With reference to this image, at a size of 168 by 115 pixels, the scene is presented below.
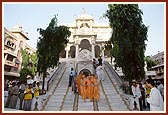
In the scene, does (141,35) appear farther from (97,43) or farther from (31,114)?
(97,43)

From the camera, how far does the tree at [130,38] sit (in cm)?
898

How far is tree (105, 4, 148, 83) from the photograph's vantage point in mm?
8984

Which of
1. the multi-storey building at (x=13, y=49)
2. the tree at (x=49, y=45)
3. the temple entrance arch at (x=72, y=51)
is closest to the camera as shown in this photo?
the tree at (x=49, y=45)

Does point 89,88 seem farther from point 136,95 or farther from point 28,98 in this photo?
point 28,98

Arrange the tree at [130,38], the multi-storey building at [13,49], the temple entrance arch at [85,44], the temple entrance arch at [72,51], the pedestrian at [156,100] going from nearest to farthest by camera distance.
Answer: the pedestrian at [156,100] → the tree at [130,38] → the multi-storey building at [13,49] → the temple entrance arch at [85,44] → the temple entrance arch at [72,51]

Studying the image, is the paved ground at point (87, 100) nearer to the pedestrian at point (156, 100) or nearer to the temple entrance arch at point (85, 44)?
the pedestrian at point (156, 100)

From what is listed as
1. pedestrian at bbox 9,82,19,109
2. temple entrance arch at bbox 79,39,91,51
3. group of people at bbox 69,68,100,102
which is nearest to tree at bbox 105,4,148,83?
group of people at bbox 69,68,100,102

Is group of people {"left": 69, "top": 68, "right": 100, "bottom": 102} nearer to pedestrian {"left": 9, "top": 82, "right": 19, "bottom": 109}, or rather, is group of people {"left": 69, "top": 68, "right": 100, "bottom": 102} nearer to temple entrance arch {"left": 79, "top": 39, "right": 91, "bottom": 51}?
pedestrian {"left": 9, "top": 82, "right": 19, "bottom": 109}

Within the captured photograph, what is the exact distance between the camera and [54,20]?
9.55 metres

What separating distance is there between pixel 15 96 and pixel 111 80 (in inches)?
180

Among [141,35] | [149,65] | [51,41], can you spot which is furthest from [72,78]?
[149,65]

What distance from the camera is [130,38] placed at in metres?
9.16

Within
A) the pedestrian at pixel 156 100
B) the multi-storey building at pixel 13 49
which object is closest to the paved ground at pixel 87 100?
the pedestrian at pixel 156 100

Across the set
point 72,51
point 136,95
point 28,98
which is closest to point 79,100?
point 28,98
